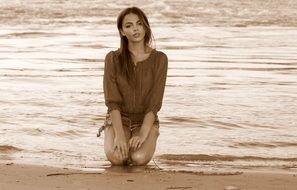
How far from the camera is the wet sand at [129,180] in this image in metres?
5.02

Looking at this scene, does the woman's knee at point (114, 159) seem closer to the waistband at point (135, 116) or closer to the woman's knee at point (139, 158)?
the woman's knee at point (139, 158)

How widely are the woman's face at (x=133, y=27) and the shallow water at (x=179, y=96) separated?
1126 mm

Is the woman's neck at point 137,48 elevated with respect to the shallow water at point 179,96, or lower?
elevated

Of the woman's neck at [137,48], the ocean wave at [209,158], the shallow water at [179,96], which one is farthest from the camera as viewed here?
the shallow water at [179,96]

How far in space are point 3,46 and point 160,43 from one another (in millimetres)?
3496

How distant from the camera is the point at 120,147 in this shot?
5875 millimetres

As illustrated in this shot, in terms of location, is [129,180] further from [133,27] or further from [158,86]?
[133,27]

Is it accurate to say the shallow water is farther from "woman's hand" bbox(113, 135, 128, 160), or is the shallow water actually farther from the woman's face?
the woman's face

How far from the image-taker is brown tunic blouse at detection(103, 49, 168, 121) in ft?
19.8

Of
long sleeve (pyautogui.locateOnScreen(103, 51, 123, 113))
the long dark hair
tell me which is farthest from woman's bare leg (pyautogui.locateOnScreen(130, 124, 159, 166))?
the long dark hair

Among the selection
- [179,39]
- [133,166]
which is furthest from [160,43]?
[133,166]

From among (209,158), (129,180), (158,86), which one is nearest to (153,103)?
(158,86)

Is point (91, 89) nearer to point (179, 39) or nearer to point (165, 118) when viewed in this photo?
point (165, 118)

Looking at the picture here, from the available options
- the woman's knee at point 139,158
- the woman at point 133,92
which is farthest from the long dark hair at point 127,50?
the woman's knee at point 139,158
